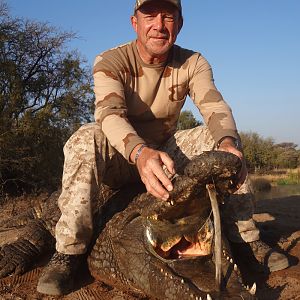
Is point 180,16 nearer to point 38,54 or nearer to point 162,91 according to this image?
point 162,91

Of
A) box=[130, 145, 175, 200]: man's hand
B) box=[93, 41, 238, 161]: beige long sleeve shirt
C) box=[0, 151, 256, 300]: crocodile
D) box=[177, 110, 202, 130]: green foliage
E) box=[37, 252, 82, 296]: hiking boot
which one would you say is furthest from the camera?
box=[177, 110, 202, 130]: green foliage

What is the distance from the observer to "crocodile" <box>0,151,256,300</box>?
2441 mm

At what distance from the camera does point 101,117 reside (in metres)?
3.23

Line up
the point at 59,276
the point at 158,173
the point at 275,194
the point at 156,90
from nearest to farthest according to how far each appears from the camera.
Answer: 1. the point at 158,173
2. the point at 59,276
3. the point at 156,90
4. the point at 275,194

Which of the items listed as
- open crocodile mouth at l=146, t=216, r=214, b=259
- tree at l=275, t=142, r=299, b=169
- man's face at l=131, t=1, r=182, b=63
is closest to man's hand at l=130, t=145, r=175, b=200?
open crocodile mouth at l=146, t=216, r=214, b=259

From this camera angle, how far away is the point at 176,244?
306 centimetres

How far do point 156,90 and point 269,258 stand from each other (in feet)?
5.58

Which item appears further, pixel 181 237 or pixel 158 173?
pixel 181 237

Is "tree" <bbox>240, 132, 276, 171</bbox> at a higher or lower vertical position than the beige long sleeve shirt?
lower

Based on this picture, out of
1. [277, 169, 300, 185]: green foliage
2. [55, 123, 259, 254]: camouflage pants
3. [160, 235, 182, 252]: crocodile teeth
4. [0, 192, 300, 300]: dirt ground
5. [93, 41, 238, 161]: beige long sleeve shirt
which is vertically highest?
[93, 41, 238, 161]: beige long sleeve shirt

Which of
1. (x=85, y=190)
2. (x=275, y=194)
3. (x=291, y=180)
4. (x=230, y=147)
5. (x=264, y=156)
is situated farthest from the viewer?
(x=264, y=156)

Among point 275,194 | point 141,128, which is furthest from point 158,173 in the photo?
point 275,194

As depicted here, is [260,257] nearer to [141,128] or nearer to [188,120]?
[141,128]

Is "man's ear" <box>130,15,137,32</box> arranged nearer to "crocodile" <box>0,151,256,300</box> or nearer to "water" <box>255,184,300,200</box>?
"crocodile" <box>0,151,256,300</box>
